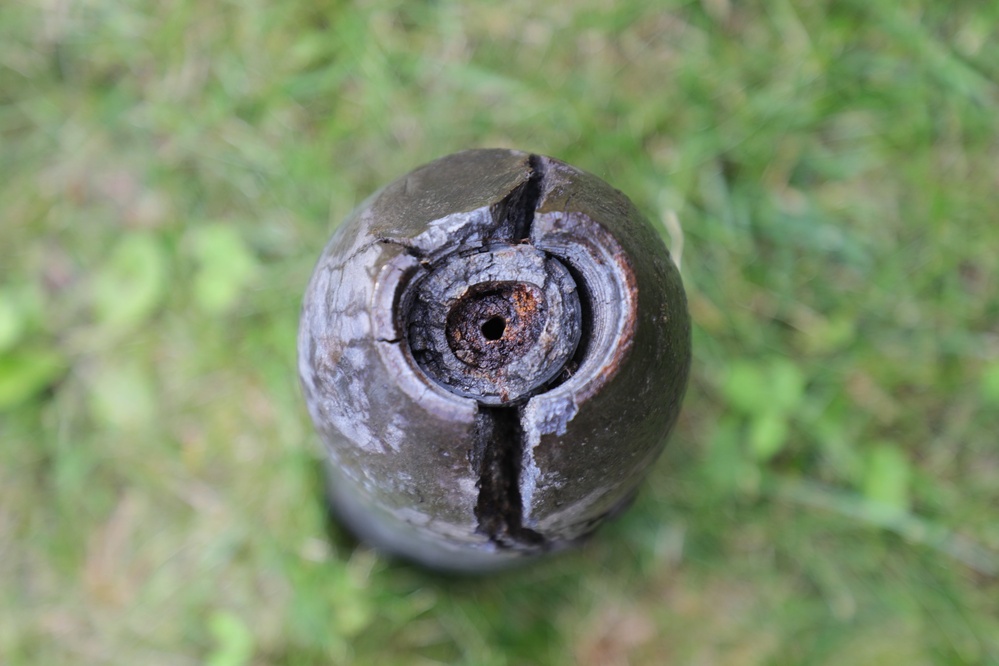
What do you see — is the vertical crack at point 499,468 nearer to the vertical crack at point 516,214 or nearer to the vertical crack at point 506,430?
the vertical crack at point 506,430

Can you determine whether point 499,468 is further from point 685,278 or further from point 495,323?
point 685,278

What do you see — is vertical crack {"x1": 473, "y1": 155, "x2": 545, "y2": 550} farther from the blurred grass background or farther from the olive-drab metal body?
the blurred grass background

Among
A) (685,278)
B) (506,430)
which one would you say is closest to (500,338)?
(506,430)

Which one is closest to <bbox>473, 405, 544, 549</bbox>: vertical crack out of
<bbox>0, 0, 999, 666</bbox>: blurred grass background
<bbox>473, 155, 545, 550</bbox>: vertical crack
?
<bbox>473, 155, 545, 550</bbox>: vertical crack

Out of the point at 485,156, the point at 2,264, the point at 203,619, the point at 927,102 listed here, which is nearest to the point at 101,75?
the point at 2,264

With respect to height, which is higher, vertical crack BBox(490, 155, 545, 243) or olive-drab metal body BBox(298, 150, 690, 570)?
vertical crack BBox(490, 155, 545, 243)

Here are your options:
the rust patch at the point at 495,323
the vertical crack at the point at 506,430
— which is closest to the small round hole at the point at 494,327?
the rust patch at the point at 495,323

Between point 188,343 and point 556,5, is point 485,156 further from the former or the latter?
point 188,343
